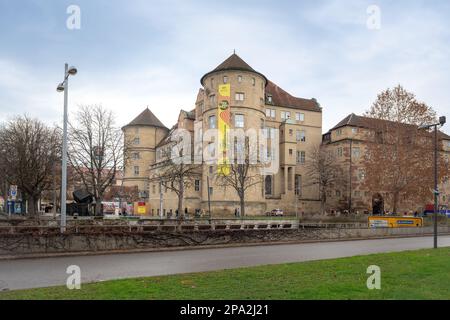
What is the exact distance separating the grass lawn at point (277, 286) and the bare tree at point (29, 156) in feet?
97.4

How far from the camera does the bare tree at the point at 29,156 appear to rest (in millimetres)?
36281

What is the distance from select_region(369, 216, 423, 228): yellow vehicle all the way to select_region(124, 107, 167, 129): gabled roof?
2422 inches

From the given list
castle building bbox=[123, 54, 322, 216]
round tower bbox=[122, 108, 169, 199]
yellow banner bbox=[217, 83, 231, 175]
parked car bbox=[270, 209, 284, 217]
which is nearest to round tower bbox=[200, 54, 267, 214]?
castle building bbox=[123, 54, 322, 216]

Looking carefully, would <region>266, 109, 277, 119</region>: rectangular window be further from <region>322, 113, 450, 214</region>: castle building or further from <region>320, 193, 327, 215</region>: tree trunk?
<region>320, 193, 327, 215</region>: tree trunk

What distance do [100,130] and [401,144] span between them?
3383 centimetres

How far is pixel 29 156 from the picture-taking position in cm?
3728

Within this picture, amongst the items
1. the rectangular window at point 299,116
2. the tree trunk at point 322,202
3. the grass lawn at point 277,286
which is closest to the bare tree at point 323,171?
the tree trunk at point 322,202

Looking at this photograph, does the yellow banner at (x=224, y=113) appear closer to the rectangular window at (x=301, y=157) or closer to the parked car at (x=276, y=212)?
the parked car at (x=276, y=212)

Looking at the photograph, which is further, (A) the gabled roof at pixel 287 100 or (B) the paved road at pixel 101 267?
(A) the gabled roof at pixel 287 100

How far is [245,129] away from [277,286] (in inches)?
2142

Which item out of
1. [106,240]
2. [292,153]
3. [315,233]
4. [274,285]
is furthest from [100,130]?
[292,153]

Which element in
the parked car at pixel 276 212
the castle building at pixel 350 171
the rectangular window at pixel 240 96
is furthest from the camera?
the castle building at pixel 350 171
